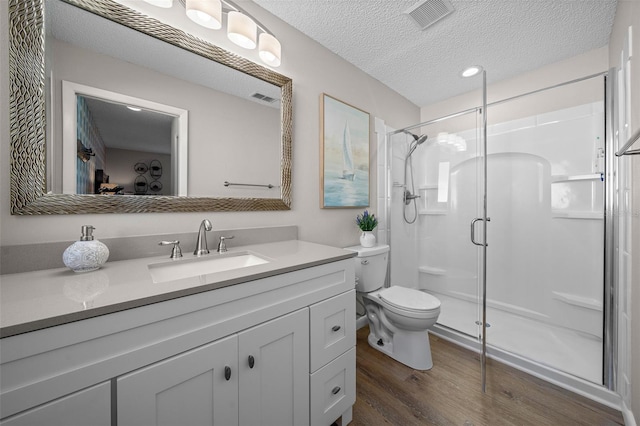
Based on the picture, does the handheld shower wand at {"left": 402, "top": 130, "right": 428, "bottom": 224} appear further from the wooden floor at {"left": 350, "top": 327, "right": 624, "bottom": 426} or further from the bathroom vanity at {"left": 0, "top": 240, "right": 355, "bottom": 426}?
the bathroom vanity at {"left": 0, "top": 240, "right": 355, "bottom": 426}

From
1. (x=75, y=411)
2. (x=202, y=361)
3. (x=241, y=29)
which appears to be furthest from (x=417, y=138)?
(x=75, y=411)

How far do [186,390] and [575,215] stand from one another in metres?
2.95

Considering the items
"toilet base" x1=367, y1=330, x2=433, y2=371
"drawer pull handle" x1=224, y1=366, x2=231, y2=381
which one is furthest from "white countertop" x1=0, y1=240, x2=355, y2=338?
"toilet base" x1=367, y1=330, x2=433, y2=371

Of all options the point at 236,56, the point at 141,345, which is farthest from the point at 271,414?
the point at 236,56

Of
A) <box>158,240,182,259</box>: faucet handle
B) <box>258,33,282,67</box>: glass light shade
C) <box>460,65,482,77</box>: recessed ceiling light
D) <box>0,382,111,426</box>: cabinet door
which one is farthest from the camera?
<box>460,65,482,77</box>: recessed ceiling light

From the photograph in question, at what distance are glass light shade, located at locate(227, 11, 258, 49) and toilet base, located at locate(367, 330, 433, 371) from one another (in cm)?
215

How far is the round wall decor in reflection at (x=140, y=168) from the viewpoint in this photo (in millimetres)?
1151

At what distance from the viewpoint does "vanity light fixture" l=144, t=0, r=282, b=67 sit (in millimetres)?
1213

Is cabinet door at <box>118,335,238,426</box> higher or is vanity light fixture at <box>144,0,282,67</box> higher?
vanity light fixture at <box>144,0,282,67</box>

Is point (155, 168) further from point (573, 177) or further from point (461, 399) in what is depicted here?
point (573, 177)

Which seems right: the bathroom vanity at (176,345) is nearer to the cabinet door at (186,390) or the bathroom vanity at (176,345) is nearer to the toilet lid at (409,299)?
the cabinet door at (186,390)

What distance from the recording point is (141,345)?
67 cm

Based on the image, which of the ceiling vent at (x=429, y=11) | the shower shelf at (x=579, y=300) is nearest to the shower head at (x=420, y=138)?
the ceiling vent at (x=429, y=11)

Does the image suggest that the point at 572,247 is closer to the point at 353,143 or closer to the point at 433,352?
the point at 433,352
